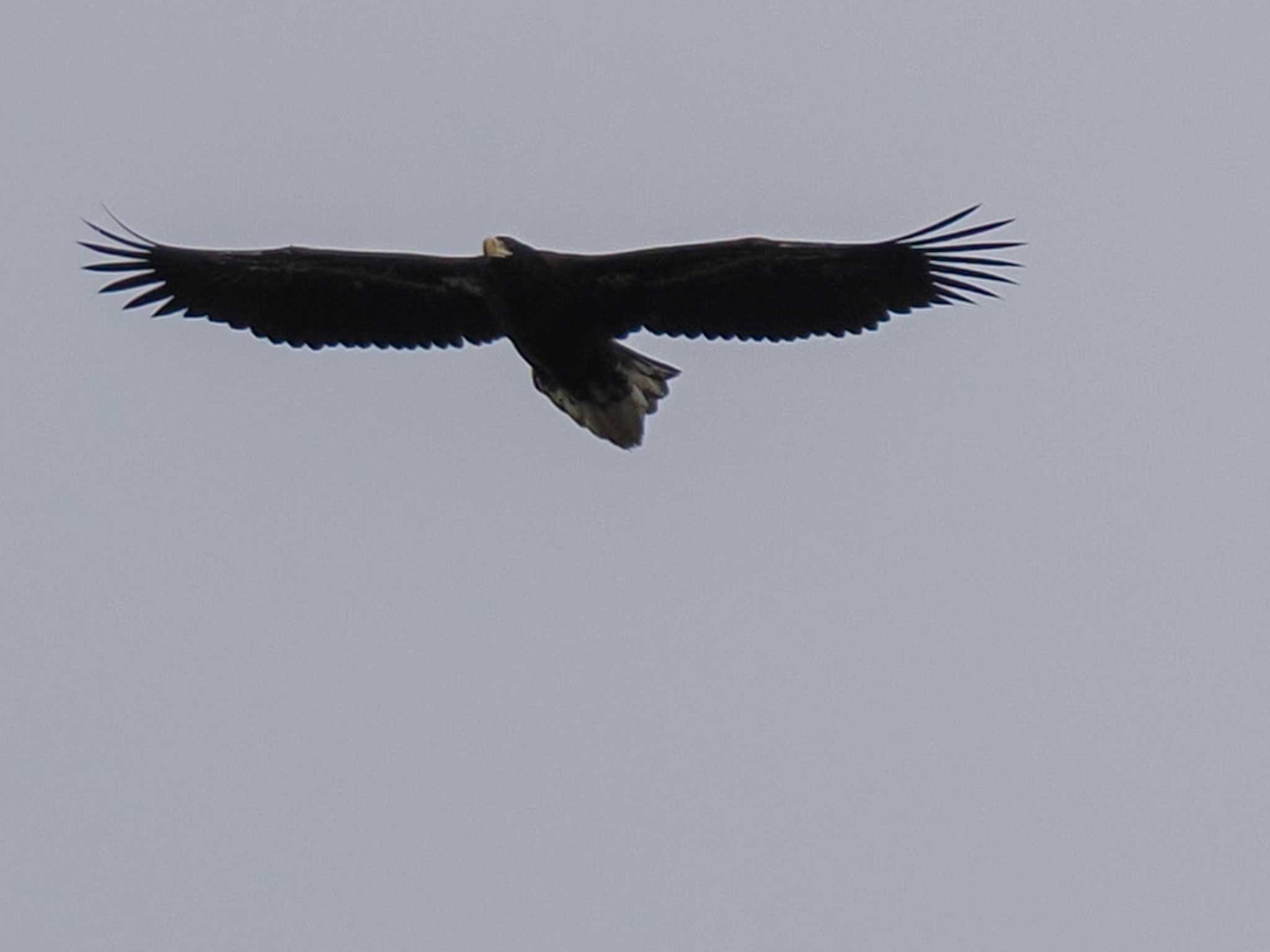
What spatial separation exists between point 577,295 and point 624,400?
30.8 inches

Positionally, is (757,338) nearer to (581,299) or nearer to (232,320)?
(581,299)

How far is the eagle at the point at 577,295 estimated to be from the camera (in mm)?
17969

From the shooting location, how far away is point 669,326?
720 inches

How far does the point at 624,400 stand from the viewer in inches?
730

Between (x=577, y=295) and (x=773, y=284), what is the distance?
102 centimetres

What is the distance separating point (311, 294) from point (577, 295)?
5.32ft

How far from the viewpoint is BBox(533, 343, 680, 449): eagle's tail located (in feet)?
60.8

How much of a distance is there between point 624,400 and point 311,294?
1.77 metres

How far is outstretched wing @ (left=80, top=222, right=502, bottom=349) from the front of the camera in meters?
18.6

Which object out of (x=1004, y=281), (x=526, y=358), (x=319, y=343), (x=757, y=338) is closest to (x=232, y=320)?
(x=319, y=343)

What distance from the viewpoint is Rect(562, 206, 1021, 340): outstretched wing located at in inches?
707

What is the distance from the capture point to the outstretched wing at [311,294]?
61.1 feet

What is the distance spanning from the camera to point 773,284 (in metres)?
18.2

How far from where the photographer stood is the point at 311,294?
18.8 m
